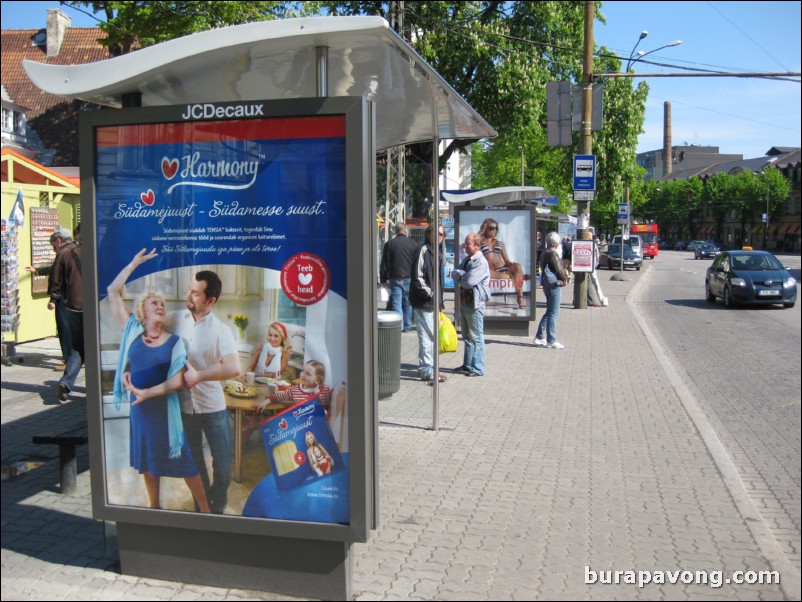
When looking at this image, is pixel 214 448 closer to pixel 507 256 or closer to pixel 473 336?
pixel 473 336

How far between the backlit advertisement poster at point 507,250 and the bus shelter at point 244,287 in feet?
33.4

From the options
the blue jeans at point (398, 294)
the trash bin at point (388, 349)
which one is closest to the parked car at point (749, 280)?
the trash bin at point (388, 349)

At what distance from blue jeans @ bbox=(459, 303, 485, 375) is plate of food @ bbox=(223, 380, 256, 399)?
6.26m

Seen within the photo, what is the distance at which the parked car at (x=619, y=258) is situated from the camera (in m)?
45.3

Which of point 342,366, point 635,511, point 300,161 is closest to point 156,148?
point 300,161

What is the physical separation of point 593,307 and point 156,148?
60.9 ft

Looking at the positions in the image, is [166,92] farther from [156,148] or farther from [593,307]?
[593,307]

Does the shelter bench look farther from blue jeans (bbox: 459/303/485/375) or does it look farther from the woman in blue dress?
blue jeans (bbox: 459/303/485/375)

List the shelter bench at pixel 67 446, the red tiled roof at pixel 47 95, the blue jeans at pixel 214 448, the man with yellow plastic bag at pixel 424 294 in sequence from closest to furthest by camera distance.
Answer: the blue jeans at pixel 214 448 < the shelter bench at pixel 67 446 < the man with yellow plastic bag at pixel 424 294 < the red tiled roof at pixel 47 95

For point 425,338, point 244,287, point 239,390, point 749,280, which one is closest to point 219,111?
point 244,287

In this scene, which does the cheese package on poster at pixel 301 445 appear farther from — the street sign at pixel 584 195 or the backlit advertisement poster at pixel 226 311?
the street sign at pixel 584 195

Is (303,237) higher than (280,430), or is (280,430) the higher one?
(303,237)

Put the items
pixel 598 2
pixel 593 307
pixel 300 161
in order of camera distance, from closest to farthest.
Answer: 1. pixel 300 161
2. pixel 593 307
3. pixel 598 2

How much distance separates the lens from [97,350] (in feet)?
13.7
